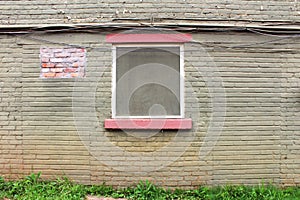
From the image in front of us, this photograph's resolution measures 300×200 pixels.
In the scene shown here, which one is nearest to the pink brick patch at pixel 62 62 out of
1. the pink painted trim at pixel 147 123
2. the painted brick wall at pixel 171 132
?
the painted brick wall at pixel 171 132

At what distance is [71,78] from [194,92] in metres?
1.86

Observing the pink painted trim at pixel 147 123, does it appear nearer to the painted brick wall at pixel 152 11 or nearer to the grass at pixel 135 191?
the grass at pixel 135 191

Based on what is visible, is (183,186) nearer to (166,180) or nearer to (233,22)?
(166,180)

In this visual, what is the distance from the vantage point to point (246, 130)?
4754mm

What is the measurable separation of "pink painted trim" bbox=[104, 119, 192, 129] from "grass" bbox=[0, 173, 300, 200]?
85 cm

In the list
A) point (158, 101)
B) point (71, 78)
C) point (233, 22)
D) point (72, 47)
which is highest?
point (233, 22)

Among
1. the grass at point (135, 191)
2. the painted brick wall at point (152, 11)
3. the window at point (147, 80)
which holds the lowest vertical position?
the grass at point (135, 191)

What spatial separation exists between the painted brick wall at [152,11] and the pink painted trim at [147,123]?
1509 millimetres

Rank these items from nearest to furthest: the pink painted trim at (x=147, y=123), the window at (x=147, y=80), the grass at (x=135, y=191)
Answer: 1. the grass at (x=135, y=191)
2. the pink painted trim at (x=147, y=123)
3. the window at (x=147, y=80)

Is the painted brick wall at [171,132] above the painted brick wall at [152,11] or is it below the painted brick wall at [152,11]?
below

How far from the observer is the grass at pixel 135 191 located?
14.7ft

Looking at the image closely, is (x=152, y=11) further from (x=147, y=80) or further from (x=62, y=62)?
(x=62, y=62)

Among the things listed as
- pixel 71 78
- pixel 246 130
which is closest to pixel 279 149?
pixel 246 130

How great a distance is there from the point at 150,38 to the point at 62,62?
1.38 metres
